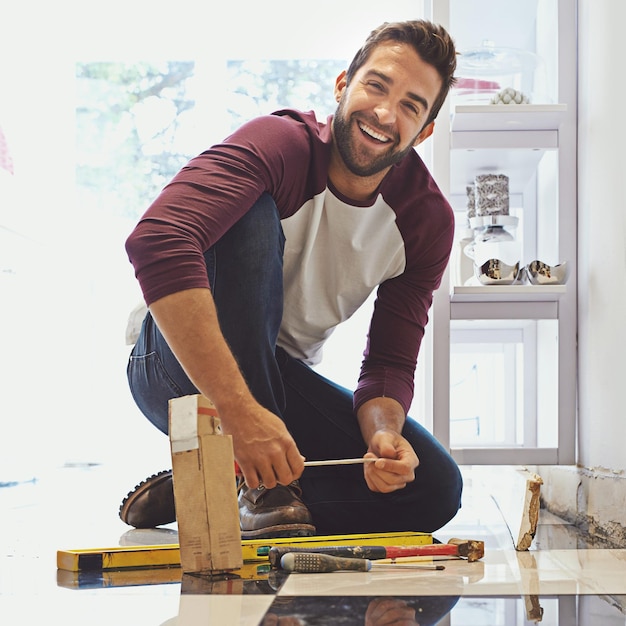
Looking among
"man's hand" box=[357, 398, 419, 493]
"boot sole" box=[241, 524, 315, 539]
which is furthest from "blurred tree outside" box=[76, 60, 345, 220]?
"boot sole" box=[241, 524, 315, 539]

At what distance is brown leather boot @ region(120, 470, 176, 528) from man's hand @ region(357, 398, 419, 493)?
384 millimetres

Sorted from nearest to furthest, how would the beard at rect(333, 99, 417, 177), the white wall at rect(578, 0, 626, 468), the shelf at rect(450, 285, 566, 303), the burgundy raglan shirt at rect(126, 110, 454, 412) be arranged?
1. the burgundy raglan shirt at rect(126, 110, 454, 412)
2. the beard at rect(333, 99, 417, 177)
3. the white wall at rect(578, 0, 626, 468)
4. the shelf at rect(450, 285, 566, 303)

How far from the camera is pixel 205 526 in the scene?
3.13ft

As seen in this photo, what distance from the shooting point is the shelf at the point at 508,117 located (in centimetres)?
187

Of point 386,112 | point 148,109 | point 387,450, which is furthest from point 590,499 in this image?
point 148,109

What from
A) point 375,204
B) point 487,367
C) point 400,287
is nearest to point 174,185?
point 375,204

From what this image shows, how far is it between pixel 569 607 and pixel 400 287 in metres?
0.84

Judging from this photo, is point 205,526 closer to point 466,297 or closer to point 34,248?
point 466,297

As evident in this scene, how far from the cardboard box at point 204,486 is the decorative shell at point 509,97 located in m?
1.23

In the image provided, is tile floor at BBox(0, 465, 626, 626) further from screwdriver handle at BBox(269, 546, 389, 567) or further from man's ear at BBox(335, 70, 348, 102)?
man's ear at BBox(335, 70, 348, 102)

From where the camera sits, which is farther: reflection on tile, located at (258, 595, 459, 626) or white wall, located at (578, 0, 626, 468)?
white wall, located at (578, 0, 626, 468)

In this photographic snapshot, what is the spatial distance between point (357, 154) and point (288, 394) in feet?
1.47

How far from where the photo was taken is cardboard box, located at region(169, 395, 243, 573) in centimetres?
94

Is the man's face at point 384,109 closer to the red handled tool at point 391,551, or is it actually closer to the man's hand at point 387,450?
the man's hand at point 387,450
